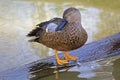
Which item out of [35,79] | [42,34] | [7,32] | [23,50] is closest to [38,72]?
[35,79]

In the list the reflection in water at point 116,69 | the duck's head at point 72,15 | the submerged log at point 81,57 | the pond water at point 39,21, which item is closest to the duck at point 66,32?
the duck's head at point 72,15

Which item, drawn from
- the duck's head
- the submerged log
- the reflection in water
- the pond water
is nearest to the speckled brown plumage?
the duck's head

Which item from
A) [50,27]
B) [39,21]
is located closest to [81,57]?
[50,27]

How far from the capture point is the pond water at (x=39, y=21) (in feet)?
12.0

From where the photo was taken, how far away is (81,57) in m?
3.63

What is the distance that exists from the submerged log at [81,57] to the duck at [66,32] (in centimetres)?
22

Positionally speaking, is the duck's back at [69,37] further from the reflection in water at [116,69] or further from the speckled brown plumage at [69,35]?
the reflection in water at [116,69]

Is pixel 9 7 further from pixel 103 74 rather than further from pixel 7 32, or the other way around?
pixel 103 74

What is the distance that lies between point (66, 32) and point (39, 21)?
2735 millimetres

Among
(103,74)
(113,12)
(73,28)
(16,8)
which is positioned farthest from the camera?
(16,8)

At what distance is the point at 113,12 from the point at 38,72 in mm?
3330

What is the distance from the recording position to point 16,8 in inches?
270

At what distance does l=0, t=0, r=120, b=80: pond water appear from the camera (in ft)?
12.0

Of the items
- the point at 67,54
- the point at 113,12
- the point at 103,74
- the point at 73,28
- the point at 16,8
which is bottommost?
the point at 103,74
